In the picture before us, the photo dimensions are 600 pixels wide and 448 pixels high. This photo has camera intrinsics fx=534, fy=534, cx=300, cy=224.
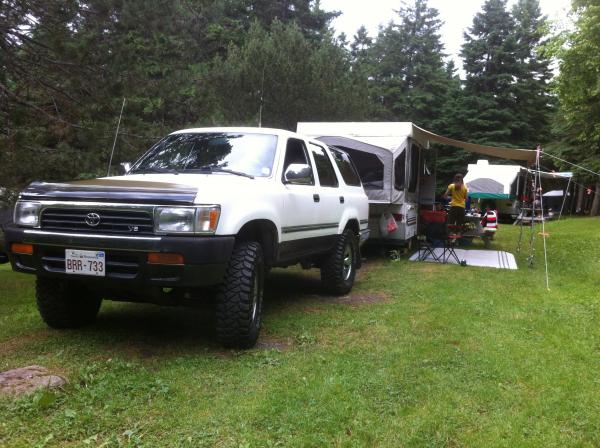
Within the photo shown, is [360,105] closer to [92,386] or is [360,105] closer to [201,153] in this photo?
[201,153]

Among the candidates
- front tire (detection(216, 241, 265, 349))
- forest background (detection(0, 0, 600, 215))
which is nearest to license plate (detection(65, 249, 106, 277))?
front tire (detection(216, 241, 265, 349))

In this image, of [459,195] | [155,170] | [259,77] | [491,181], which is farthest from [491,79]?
[155,170]

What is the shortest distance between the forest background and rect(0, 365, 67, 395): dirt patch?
4.72 m

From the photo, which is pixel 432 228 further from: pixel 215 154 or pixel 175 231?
pixel 175 231

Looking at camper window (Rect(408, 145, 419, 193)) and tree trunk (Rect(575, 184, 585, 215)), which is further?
tree trunk (Rect(575, 184, 585, 215))

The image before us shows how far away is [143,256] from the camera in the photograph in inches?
144

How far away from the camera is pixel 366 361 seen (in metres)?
4.12

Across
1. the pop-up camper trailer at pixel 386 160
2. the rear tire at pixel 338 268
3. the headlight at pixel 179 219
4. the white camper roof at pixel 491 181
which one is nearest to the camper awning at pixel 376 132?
the pop-up camper trailer at pixel 386 160

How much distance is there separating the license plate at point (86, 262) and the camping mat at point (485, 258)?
7271mm

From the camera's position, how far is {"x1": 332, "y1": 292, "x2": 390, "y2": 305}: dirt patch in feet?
20.9

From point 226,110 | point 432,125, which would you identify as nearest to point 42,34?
point 226,110

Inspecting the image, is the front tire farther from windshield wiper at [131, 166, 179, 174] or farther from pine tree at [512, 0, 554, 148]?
pine tree at [512, 0, 554, 148]

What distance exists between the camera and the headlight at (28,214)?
3992 mm

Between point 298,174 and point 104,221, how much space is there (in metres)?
2.01
